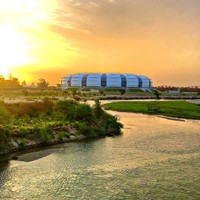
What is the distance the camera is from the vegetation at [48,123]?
129 ft

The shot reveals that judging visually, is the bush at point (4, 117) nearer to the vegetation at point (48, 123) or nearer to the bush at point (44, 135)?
the vegetation at point (48, 123)

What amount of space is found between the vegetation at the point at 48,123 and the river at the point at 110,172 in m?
3.43

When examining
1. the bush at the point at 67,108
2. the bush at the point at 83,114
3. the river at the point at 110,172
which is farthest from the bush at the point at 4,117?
the bush at the point at 83,114

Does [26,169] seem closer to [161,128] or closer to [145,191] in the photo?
[145,191]

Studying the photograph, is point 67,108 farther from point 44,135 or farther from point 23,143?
point 23,143

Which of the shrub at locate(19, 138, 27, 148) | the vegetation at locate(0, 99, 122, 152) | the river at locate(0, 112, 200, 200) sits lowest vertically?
the river at locate(0, 112, 200, 200)

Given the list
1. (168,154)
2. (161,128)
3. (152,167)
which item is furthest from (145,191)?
(161,128)

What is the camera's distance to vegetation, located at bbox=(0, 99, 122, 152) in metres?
39.5

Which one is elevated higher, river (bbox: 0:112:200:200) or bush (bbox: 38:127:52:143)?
bush (bbox: 38:127:52:143)

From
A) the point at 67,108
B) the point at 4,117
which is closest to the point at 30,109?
the point at 67,108

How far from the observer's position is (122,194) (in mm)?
24141

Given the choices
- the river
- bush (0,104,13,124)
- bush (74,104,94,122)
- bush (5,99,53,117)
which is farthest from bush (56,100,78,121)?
bush (0,104,13,124)

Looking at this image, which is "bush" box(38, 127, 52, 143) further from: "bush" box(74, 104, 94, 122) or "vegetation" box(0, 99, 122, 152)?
"bush" box(74, 104, 94, 122)

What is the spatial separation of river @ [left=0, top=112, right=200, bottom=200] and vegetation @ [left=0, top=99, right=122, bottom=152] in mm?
3425
